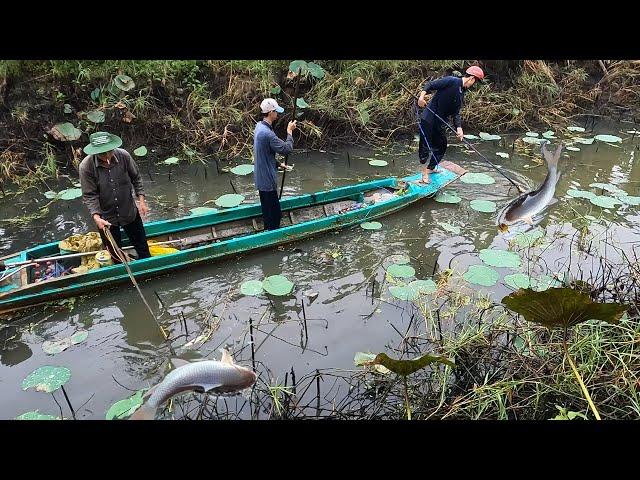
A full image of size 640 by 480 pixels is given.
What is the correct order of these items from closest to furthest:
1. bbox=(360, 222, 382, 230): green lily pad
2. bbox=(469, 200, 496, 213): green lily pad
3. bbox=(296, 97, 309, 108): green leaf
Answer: bbox=(360, 222, 382, 230): green lily pad < bbox=(469, 200, 496, 213): green lily pad < bbox=(296, 97, 309, 108): green leaf

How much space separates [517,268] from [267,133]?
374 cm

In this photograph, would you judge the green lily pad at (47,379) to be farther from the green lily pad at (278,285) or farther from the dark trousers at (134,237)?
the green lily pad at (278,285)

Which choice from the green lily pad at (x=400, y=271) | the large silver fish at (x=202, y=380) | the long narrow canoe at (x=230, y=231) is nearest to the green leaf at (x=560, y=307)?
the large silver fish at (x=202, y=380)

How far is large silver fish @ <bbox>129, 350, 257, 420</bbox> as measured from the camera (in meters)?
3.07

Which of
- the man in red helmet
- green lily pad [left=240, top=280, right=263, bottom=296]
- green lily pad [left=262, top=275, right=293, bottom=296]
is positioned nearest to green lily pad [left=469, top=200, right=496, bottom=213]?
the man in red helmet

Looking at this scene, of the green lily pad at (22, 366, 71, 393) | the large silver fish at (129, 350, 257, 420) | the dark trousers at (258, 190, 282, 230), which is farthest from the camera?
the dark trousers at (258, 190, 282, 230)

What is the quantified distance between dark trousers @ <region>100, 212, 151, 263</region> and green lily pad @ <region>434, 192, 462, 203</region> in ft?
15.8

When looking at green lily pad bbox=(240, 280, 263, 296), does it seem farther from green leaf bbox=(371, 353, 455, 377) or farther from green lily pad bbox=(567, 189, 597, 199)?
green lily pad bbox=(567, 189, 597, 199)

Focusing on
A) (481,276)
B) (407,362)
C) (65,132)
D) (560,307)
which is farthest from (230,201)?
(560,307)

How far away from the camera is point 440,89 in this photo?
725 centimetres

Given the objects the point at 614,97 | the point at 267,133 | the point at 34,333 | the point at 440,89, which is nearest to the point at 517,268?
the point at 440,89

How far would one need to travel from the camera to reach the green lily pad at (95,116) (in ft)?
28.6

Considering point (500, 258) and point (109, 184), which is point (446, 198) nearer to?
point (500, 258)

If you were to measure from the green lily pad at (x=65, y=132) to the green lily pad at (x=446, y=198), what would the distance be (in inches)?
262
